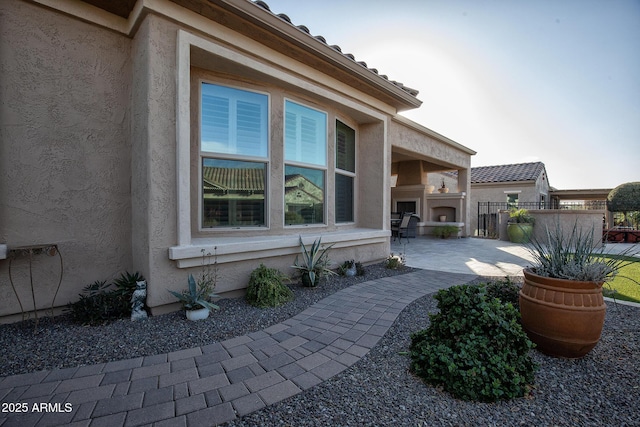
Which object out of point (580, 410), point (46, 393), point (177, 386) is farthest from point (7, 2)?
point (580, 410)

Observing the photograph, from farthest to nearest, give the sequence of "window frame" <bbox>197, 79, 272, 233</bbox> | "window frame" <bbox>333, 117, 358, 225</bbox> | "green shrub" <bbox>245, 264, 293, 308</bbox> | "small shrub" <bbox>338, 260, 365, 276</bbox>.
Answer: "window frame" <bbox>333, 117, 358, 225</bbox> → "small shrub" <bbox>338, 260, 365, 276</bbox> → "window frame" <bbox>197, 79, 272, 233</bbox> → "green shrub" <bbox>245, 264, 293, 308</bbox>

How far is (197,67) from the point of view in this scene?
12.5 ft

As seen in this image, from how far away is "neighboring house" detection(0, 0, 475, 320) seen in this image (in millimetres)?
2947

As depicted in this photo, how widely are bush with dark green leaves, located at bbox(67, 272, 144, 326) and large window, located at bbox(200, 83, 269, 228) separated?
1.16m

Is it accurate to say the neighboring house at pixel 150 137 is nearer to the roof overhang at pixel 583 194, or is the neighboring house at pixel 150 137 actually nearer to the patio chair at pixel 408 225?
the patio chair at pixel 408 225

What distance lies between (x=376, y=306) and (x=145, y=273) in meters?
2.83

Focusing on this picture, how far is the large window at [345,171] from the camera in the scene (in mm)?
5754

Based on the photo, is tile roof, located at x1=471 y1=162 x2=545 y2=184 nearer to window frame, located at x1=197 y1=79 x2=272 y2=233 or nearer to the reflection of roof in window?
window frame, located at x1=197 y1=79 x2=272 y2=233

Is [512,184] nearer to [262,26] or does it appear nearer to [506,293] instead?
[506,293]

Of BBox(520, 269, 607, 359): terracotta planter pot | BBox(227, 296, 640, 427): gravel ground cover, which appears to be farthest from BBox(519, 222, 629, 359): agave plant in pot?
BBox(227, 296, 640, 427): gravel ground cover

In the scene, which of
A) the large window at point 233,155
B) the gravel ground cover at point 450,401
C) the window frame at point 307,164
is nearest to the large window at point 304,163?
the window frame at point 307,164

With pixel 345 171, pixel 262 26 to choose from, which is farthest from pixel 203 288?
pixel 345 171

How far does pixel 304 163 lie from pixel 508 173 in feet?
65.9

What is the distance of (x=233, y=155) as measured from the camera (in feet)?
13.3
